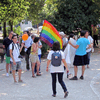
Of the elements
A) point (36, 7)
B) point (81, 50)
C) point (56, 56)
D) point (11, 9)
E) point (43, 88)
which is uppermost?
point (36, 7)

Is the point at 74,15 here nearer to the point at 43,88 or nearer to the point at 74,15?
the point at 74,15

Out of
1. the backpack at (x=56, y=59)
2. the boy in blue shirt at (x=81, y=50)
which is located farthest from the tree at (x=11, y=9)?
the backpack at (x=56, y=59)

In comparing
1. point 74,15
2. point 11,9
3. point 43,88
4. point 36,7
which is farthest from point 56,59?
point 36,7

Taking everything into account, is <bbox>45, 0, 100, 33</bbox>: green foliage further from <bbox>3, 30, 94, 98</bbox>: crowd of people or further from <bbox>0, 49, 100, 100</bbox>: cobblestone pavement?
<bbox>0, 49, 100, 100</bbox>: cobblestone pavement

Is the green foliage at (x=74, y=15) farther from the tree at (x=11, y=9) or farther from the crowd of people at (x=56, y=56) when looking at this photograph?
the crowd of people at (x=56, y=56)

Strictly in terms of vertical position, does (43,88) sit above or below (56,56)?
below

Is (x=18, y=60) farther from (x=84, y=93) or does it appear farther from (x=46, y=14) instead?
(x=46, y=14)

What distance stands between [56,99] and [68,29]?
1066 centimetres

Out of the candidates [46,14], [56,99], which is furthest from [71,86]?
[46,14]

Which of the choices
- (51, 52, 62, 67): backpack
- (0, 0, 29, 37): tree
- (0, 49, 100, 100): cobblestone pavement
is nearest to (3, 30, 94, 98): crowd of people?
(51, 52, 62, 67): backpack

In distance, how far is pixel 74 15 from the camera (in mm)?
16859

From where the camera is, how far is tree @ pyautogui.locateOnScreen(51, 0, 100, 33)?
55.3 feet

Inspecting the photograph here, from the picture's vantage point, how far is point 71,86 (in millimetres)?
7973

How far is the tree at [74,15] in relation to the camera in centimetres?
1687
